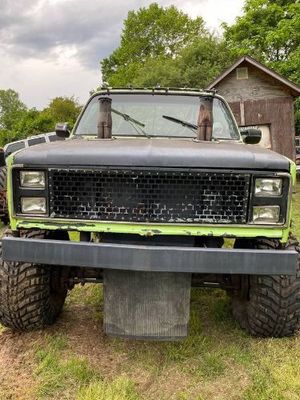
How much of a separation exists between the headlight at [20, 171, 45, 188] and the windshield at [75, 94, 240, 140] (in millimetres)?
1307

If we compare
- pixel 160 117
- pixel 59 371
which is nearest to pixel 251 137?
pixel 160 117

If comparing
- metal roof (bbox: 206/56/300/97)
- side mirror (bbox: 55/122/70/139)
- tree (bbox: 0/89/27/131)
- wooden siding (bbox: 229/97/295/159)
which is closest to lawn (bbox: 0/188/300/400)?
side mirror (bbox: 55/122/70/139)

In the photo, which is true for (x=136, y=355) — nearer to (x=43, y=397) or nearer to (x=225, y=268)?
(x=43, y=397)

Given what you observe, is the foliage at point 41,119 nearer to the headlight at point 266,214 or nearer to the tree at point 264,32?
the tree at point 264,32

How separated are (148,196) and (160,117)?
62.7 inches

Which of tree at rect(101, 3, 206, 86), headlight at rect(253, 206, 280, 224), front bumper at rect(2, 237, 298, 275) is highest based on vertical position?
tree at rect(101, 3, 206, 86)

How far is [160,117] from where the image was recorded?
4285 millimetres

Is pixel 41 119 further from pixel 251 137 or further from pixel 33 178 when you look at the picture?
pixel 33 178

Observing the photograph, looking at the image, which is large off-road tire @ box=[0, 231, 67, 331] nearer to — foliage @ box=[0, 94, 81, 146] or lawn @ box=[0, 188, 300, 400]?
lawn @ box=[0, 188, 300, 400]

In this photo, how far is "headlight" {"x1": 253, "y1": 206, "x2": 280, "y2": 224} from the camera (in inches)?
114

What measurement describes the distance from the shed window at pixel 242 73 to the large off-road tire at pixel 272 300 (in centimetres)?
1245

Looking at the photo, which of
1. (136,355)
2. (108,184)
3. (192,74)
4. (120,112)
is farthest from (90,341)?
(192,74)

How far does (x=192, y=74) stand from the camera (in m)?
30.7

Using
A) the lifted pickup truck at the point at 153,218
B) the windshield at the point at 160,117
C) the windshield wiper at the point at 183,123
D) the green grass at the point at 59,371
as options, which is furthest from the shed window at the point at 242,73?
the green grass at the point at 59,371
